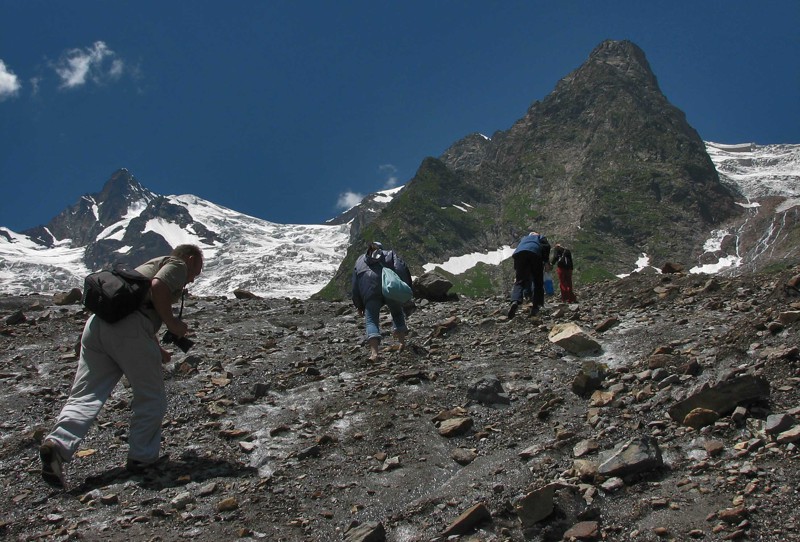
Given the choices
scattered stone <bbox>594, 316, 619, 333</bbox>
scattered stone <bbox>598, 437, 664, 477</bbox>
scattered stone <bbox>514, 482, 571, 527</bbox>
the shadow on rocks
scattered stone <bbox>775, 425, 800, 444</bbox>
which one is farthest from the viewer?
scattered stone <bbox>594, 316, 619, 333</bbox>

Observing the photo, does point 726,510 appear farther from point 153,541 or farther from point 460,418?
point 153,541

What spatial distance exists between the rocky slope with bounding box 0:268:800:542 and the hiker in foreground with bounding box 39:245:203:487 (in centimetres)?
54

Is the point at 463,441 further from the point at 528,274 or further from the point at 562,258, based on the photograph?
the point at 562,258

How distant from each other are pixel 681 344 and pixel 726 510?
5906 millimetres

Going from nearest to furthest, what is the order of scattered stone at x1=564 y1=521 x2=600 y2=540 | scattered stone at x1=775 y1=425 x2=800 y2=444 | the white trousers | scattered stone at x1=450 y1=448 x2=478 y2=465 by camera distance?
scattered stone at x1=564 y1=521 x2=600 y2=540
scattered stone at x1=775 y1=425 x2=800 y2=444
the white trousers
scattered stone at x1=450 y1=448 x2=478 y2=465

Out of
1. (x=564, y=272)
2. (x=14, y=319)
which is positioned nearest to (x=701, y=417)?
(x=564, y=272)

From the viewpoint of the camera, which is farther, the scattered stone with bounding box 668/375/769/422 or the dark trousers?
the dark trousers

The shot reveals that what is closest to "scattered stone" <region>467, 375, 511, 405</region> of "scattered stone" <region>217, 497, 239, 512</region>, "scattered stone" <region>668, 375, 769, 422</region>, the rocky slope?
the rocky slope

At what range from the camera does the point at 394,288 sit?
1324 centimetres

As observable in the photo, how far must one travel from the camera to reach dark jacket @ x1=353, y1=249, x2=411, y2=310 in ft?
44.4

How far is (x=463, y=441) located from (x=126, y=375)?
4.49 meters

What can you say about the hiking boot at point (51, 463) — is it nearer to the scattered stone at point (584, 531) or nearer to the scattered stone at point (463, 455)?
the scattered stone at point (463, 455)

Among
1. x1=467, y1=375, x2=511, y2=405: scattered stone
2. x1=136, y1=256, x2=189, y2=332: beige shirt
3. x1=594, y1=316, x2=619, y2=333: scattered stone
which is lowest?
x1=467, y1=375, x2=511, y2=405: scattered stone

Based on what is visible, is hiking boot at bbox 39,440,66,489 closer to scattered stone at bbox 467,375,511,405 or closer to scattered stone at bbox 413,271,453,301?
scattered stone at bbox 467,375,511,405
